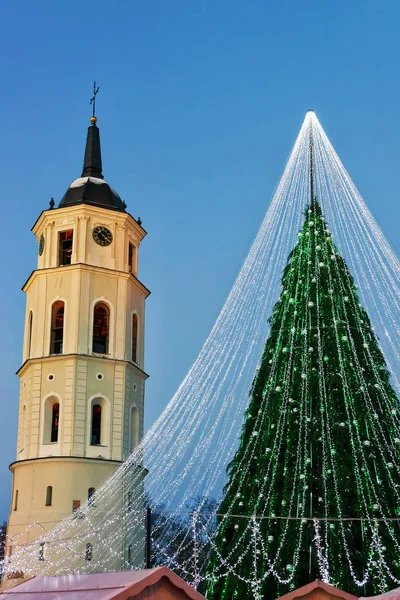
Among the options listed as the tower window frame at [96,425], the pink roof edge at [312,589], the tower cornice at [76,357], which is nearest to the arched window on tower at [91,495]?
the tower window frame at [96,425]

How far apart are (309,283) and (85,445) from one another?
18254 millimetres

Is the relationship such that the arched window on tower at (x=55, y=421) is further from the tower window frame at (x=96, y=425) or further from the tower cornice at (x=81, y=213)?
the tower cornice at (x=81, y=213)

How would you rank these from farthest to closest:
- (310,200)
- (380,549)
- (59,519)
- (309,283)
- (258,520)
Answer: (59,519) → (310,200) → (309,283) → (258,520) → (380,549)

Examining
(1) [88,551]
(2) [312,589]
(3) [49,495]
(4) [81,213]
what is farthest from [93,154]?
(2) [312,589]

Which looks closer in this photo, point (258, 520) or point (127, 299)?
point (258, 520)

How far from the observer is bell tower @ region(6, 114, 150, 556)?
1372 inches

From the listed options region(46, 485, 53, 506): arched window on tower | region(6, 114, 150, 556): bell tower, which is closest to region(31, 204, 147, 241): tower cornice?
region(6, 114, 150, 556): bell tower

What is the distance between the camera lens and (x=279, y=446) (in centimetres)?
1858

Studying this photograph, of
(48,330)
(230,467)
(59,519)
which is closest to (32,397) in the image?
(48,330)

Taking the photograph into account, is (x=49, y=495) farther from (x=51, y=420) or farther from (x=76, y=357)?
(x=76, y=357)

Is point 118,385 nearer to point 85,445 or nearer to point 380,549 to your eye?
point 85,445

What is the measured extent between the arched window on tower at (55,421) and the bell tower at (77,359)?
0.04m

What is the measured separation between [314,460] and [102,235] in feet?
74.3

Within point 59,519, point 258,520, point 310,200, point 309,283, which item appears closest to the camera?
point 258,520
